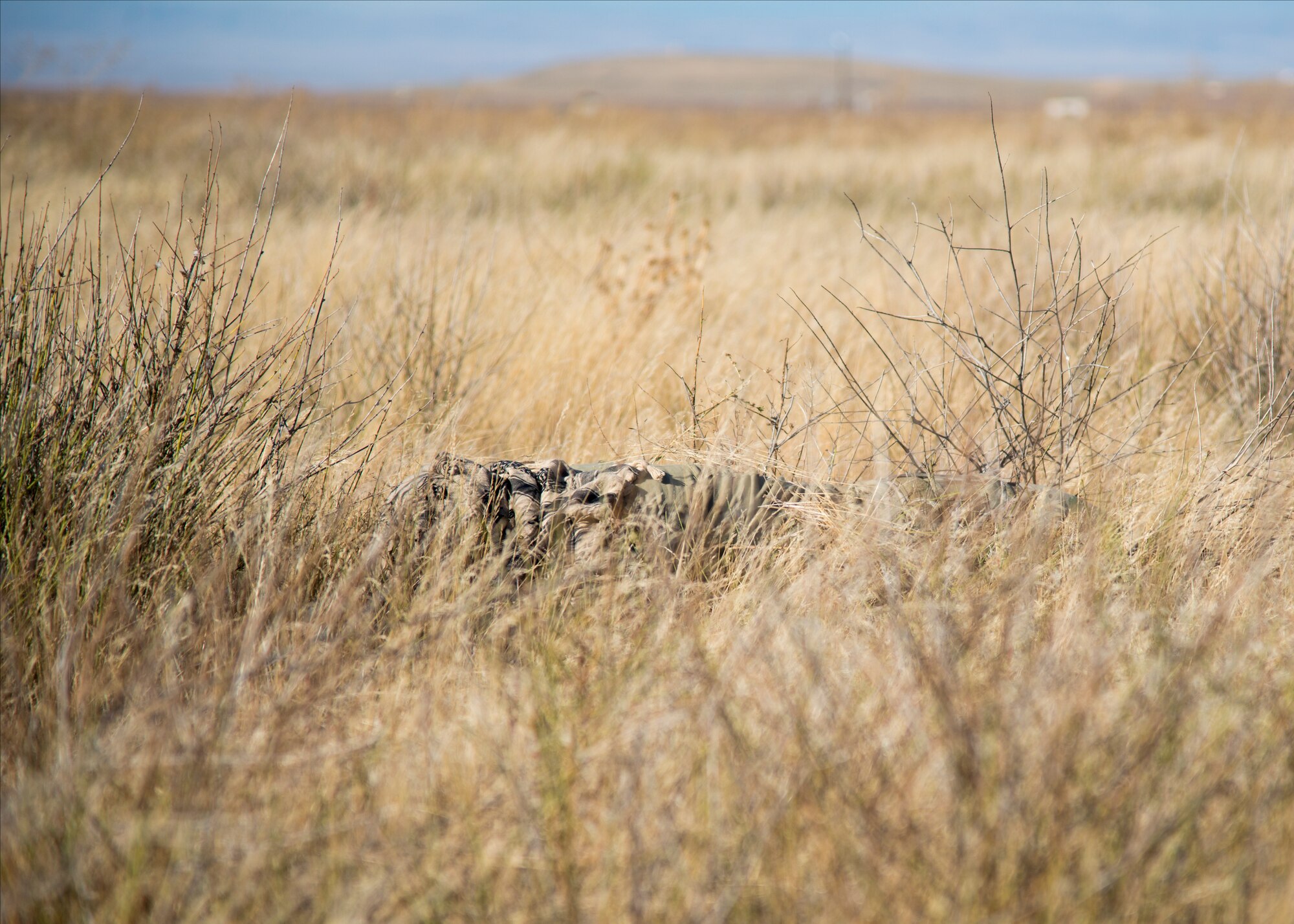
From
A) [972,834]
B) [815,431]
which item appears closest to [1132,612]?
[972,834]

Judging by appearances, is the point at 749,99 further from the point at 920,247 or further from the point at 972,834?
the point at 972,834

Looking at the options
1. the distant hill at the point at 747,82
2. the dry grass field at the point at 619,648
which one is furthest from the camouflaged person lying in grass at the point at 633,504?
the distant hill at the point at 747,82

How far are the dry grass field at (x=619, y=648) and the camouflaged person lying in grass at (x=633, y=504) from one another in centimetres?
6

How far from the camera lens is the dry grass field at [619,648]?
1095mm

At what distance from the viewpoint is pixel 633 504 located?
2.02 meters

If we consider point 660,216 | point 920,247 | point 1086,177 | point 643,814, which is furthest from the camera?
point 1086,177

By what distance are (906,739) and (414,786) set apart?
0.72 m

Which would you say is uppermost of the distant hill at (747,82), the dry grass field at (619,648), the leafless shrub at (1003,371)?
the distant hill at (747,82)

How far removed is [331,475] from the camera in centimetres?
217

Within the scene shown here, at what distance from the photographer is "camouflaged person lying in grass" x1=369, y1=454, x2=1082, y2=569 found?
1.90 metres

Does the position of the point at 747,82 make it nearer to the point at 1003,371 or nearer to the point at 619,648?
the point at 1003,371

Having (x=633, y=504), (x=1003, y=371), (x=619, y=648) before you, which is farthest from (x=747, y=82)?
(x=619, y=648)

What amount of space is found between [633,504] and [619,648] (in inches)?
18.9

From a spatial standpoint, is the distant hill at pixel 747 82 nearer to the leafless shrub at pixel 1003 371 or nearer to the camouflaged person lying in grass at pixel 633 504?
the leafless shrub at pixel 1003 371
